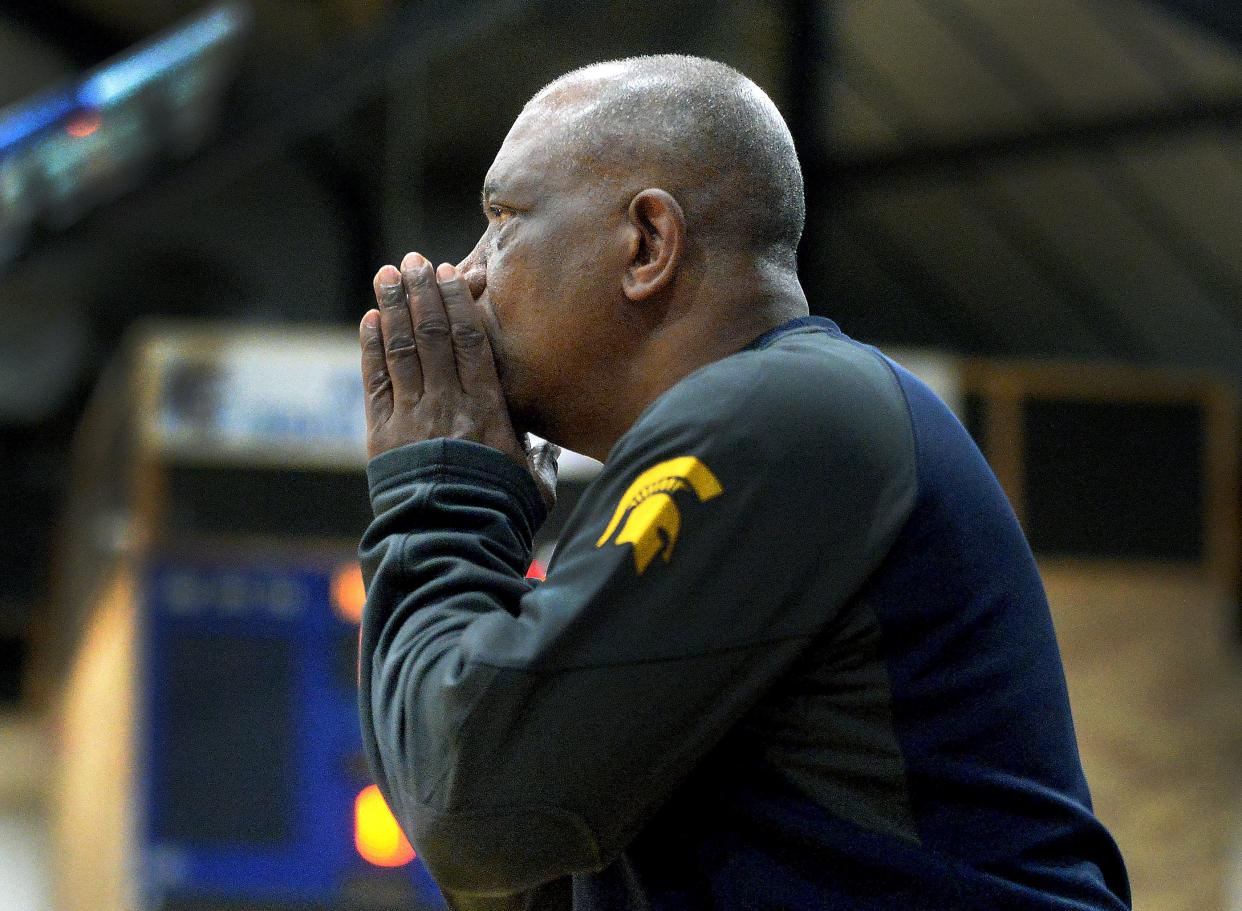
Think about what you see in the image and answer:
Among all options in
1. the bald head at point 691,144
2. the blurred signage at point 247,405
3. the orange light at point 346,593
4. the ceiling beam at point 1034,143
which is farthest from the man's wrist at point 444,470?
the ceiling beam at point 1034,143

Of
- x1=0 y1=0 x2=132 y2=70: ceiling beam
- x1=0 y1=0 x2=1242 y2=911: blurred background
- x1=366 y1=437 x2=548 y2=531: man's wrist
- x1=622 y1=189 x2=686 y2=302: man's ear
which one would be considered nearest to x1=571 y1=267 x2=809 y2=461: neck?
x1=622 y1=189 x2=686 y2=302: man's ear

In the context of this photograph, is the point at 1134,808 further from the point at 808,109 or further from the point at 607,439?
the point at 607,439

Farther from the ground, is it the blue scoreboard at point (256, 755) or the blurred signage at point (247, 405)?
the blurred signage at point (247, 405)

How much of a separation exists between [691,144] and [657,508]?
13.2 inches

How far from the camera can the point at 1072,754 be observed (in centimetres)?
112

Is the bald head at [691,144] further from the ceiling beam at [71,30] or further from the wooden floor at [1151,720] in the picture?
the ceiling beam at [71,30]

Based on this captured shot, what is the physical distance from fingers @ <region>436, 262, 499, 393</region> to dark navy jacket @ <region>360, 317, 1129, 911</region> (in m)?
0.16

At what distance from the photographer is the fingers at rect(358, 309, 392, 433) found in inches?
48.2

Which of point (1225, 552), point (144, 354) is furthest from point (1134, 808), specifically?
point (144, 354)

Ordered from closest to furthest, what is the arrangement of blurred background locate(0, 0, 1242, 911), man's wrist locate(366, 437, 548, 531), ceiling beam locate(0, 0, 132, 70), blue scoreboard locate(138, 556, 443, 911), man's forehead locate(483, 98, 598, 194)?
man's wrist locate(366, 437, 548, 531)
man's forehead locate(483, 98, 598, 194)
blue scoreboard locate(138, 556, 443, 911)
blurred background locate(0, 0, 1242, 911)
ceiling beam locate(0, 0, 132, 70)

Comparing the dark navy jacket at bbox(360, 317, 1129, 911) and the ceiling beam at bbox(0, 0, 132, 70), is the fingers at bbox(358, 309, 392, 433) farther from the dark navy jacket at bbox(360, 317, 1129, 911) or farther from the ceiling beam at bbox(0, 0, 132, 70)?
the ceiling beam at bbox(0, 0, 132, 70)

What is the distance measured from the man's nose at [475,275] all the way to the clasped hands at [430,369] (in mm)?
31

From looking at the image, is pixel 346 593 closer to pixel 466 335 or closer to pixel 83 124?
pixel 83 124

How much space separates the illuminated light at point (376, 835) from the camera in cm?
516
